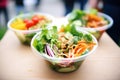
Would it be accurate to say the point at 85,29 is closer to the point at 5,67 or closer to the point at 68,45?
the point at 68,45

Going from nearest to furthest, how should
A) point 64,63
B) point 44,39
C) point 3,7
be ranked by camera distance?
point 64,63 < point 44,39 < point 3,7

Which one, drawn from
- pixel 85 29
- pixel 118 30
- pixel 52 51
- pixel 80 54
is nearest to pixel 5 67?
pixel 52 51

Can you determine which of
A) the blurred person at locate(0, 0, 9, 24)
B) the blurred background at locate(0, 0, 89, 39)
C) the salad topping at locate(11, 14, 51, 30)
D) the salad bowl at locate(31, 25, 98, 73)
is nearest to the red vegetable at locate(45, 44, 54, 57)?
the salad bowl at locate(31, 25, 98, 73)

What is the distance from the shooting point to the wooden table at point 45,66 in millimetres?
899

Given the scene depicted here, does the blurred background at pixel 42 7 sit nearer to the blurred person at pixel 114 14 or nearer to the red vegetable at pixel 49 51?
the blurred person at pixel 114 14

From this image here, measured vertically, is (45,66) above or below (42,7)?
above

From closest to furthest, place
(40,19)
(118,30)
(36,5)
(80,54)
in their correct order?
(80,54)
(40,19)
(118,30)
(36,5)

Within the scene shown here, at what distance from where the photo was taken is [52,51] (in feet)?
2.95

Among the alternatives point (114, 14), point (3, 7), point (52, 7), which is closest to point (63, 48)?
point (114, 14)

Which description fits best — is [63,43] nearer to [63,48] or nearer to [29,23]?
[63,48]

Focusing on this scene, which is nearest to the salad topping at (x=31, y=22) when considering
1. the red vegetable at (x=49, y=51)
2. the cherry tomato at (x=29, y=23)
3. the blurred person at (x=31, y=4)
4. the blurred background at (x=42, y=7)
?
the cherry tomato at (x=29, y=23)

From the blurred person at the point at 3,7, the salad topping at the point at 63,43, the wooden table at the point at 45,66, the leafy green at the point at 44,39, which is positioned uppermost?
the leafy green at the point at 44,39

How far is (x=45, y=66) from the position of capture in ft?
3.17

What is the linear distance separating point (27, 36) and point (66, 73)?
0.33 m
